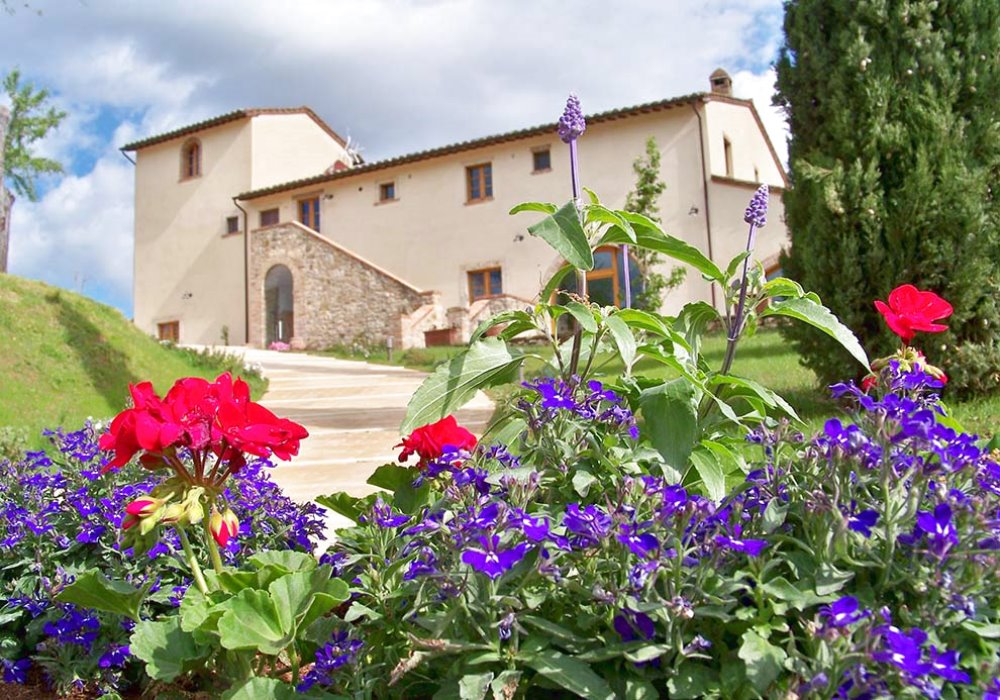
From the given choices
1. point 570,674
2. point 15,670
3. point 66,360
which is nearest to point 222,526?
point 570,674

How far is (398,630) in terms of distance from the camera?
148 centimetres

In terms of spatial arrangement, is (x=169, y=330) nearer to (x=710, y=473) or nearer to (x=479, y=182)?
(x=479, y=182)

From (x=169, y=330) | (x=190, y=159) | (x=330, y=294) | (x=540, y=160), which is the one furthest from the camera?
(x=190, y=159)

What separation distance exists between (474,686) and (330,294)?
67.8 ft

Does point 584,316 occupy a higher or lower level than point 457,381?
higher

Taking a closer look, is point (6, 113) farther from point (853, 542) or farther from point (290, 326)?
point (853, 542)

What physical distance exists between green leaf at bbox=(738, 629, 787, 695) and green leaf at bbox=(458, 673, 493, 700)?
38 cm

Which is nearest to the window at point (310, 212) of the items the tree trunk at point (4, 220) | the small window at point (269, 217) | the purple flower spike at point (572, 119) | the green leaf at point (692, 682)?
the small window at point (269, 217)

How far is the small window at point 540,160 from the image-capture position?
64.2 ft

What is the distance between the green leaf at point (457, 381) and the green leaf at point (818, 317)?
1.96 feet

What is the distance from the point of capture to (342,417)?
7207 millimetres

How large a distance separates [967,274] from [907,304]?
153 inches

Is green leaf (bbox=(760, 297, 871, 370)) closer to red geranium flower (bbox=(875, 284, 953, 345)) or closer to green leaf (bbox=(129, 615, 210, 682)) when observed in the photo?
red geranium flower (bbox=(875, 284, 953, 345))

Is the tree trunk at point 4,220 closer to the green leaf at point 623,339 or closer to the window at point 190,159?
the green leaf at point 623,339
